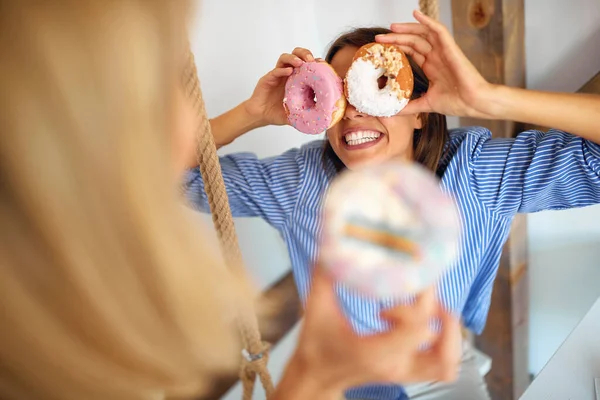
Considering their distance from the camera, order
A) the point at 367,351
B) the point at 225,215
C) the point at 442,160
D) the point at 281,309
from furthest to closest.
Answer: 1. the point at 281,309
2. the point at 442,160
3. the point at 225,215
4. the point at 367,351

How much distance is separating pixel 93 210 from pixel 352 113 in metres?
0.52

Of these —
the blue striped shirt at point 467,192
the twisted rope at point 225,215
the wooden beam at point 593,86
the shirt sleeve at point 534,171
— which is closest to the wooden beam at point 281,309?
the blue striped shirt at point 467,192

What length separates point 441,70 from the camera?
68 centimetres

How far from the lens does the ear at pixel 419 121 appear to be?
0.79 m

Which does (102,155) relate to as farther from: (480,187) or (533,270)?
(533,270)

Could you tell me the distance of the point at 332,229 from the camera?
86 centimetres

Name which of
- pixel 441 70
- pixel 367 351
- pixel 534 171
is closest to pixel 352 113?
pixel 441 70

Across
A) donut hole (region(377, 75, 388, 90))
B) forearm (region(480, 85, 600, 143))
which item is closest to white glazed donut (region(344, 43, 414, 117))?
donut hole (region(377, 75, 388, 90))

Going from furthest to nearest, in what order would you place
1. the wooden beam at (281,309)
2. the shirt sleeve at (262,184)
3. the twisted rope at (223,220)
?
the wooden beam at (281,309) → the shirt sleeve at (262,184) → the twisted rope at (223,220)

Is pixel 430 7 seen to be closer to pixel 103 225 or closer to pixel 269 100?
pixel 269 100

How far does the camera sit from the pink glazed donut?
0.68 meters

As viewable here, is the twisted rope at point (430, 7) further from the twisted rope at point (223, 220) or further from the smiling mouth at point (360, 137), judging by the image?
the twisted rope at point (223, 220)

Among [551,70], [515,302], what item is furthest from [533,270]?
[551,70]

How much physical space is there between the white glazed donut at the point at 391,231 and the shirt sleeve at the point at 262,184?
0.26 ft
